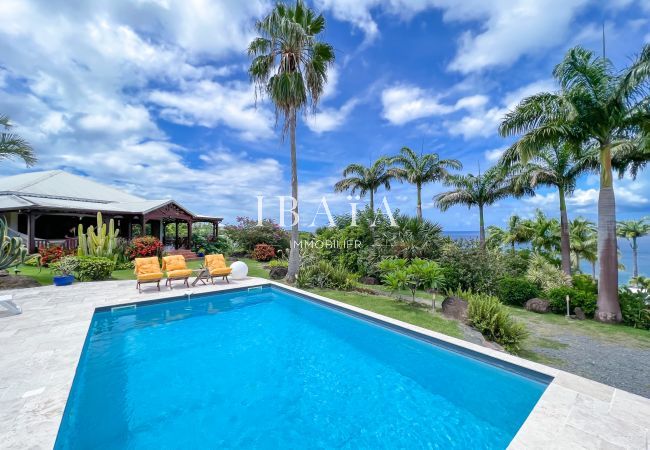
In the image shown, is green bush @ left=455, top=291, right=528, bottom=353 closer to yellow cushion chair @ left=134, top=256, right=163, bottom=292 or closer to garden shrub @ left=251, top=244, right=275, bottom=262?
yellow cushion chair @ left=134, top=256, right=163, bottom=292

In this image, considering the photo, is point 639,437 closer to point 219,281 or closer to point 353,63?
point 219,281

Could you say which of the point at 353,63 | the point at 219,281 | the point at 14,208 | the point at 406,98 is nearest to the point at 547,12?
the point at 406,98

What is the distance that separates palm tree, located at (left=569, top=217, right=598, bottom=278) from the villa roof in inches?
1456

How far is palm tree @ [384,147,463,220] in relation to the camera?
23344 mm

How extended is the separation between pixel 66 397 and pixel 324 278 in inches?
356

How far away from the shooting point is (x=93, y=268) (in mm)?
11758

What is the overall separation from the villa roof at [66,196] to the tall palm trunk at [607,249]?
23092 millimetres

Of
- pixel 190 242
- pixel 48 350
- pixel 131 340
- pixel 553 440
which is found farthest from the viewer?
pixel 190 242

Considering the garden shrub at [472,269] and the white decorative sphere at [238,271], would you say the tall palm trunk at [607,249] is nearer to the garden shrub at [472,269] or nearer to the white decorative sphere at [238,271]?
the garden shrub at [472,269]

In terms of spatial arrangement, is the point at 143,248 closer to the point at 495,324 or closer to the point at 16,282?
the point at 16,282

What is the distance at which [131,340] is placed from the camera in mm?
6211

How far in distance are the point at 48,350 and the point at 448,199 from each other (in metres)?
25.5

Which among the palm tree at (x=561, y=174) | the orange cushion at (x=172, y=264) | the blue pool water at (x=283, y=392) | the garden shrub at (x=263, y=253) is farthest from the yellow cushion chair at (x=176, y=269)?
the palm tree at (x=561, y=174)

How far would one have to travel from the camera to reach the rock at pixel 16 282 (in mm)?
9883
